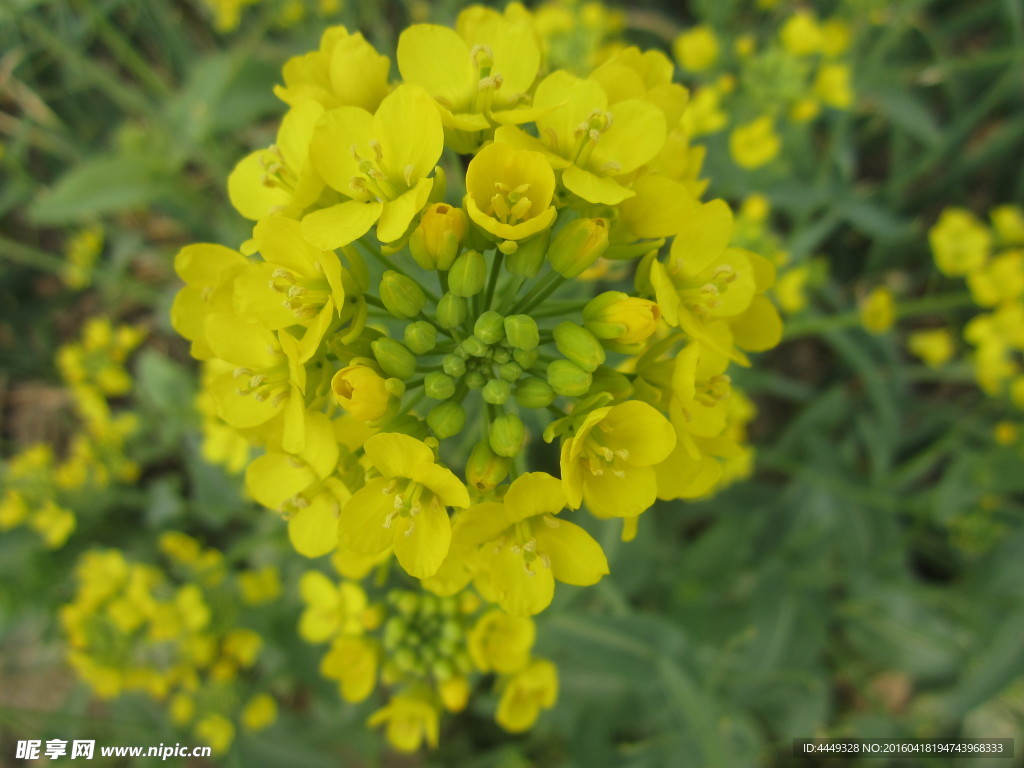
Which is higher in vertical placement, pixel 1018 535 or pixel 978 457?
pixel 978 457

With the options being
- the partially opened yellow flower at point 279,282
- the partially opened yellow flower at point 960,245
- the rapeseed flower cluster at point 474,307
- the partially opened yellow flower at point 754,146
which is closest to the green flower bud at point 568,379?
the rapeseed flower cluster at point 474,307

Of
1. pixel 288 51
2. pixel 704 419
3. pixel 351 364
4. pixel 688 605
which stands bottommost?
pixel 688 605

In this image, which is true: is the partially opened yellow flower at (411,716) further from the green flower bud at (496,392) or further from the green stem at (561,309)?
the green stem at (561,309)

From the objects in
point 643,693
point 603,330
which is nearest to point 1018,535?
point 643,693

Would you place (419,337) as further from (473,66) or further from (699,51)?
(699,51)

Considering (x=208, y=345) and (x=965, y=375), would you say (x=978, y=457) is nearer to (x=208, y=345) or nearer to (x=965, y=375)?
(x=965, y=375)

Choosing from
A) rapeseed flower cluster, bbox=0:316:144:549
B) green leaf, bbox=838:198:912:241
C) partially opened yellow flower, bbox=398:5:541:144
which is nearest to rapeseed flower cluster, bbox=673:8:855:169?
green leaf, bbox=838:198:912:241
